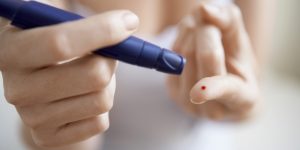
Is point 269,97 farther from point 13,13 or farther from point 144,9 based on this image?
point 13,13

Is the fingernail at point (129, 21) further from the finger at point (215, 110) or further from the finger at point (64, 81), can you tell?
the finger at point (215, 110)

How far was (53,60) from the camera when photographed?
7.0 inches

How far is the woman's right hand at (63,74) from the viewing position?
0.17m

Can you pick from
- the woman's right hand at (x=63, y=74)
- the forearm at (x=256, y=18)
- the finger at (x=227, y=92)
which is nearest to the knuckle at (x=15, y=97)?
the woman's right hand at (x=63, y=74)

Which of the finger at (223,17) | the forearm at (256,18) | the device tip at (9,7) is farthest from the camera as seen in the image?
the forearm at (256,18)

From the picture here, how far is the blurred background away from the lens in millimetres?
340

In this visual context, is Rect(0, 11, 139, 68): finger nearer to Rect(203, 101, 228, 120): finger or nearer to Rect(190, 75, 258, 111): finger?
Rect(190, 75, 258, 111): finger

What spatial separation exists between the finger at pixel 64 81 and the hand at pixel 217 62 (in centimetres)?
8

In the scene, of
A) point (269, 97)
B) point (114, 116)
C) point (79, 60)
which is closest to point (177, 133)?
point (114, 116)

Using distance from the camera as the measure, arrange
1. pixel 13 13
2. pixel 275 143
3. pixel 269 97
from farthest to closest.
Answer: pixel 269 97 → pixel 275 143 → pixel 13 13

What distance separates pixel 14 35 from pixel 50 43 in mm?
25

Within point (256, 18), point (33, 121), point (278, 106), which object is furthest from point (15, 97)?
point (278, 106)

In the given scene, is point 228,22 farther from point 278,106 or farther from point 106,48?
point 278,106

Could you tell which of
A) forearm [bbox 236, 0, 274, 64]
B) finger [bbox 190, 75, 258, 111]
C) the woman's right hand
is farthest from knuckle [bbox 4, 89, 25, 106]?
forearm [bbox 236, 0, 274, 64]
